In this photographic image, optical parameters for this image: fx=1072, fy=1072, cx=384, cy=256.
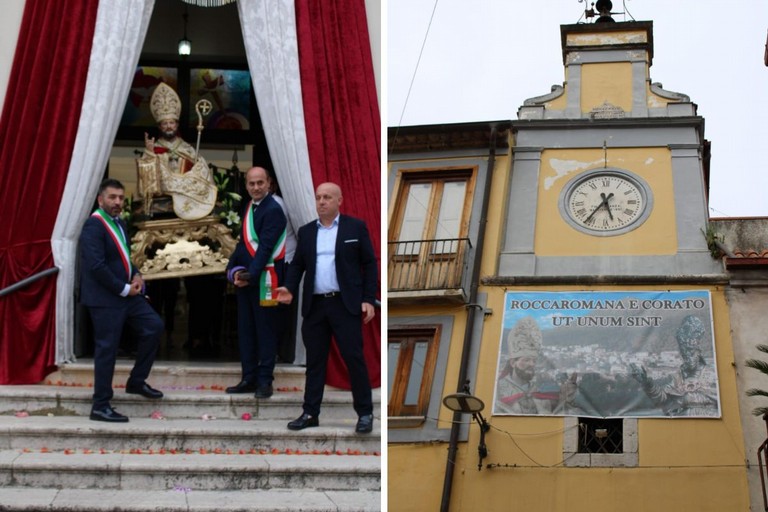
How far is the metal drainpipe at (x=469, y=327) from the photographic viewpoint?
616cm

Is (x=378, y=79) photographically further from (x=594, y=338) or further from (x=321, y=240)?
(x=594, y=338)

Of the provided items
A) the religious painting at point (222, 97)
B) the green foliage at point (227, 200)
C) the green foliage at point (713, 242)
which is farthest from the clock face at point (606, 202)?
the green foliage at point (227, 200)

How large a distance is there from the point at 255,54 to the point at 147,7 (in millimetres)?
624

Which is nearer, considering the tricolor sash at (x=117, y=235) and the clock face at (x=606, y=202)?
the tricolor sash at (x=117, y=235)

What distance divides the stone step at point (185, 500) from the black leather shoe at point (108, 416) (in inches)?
23.5

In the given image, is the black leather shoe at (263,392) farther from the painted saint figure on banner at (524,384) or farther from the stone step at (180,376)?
the painted saint figure on banner at (524,384)

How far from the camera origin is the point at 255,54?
5.75m

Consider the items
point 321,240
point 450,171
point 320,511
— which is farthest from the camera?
point 450,171

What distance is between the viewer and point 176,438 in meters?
4.59

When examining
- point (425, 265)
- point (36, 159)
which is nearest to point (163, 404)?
point (36, 159)

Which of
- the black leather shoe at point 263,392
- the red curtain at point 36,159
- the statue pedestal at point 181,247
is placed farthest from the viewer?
the statue pedestal at point 181,247

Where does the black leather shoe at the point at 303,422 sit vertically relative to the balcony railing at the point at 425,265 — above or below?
below

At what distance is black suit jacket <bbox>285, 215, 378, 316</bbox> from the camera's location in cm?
472

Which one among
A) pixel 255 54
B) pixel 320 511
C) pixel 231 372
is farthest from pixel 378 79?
pixel 320 511
